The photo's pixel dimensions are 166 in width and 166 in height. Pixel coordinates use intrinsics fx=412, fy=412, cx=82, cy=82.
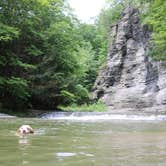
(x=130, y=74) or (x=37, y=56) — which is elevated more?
(x=37, y=56)

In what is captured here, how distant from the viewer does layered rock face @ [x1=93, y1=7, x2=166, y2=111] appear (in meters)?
30.0

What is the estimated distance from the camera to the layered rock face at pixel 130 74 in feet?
98.3

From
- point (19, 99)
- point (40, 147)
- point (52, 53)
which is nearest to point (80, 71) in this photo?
point (52, 53)

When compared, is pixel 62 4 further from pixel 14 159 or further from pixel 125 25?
pixel 14 159

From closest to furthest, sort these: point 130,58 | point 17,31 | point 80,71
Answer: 1. point 17,31
2. point 80,71
3. point 130,58

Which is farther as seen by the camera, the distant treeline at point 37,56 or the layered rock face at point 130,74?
the layered rock face at point 130,74

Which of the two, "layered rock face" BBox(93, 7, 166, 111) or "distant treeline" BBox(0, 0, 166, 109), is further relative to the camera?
"layered rock face" BBox(93, 7, 166, 111)

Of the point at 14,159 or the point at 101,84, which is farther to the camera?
the point at 101,84

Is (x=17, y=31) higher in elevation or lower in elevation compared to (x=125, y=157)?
higher

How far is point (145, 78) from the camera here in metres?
31.6

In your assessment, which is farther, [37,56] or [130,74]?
[130,74]

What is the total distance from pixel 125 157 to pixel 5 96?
866 inches

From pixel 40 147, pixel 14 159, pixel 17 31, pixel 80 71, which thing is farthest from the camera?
pixel 80 71

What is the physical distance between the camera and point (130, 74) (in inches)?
1305
